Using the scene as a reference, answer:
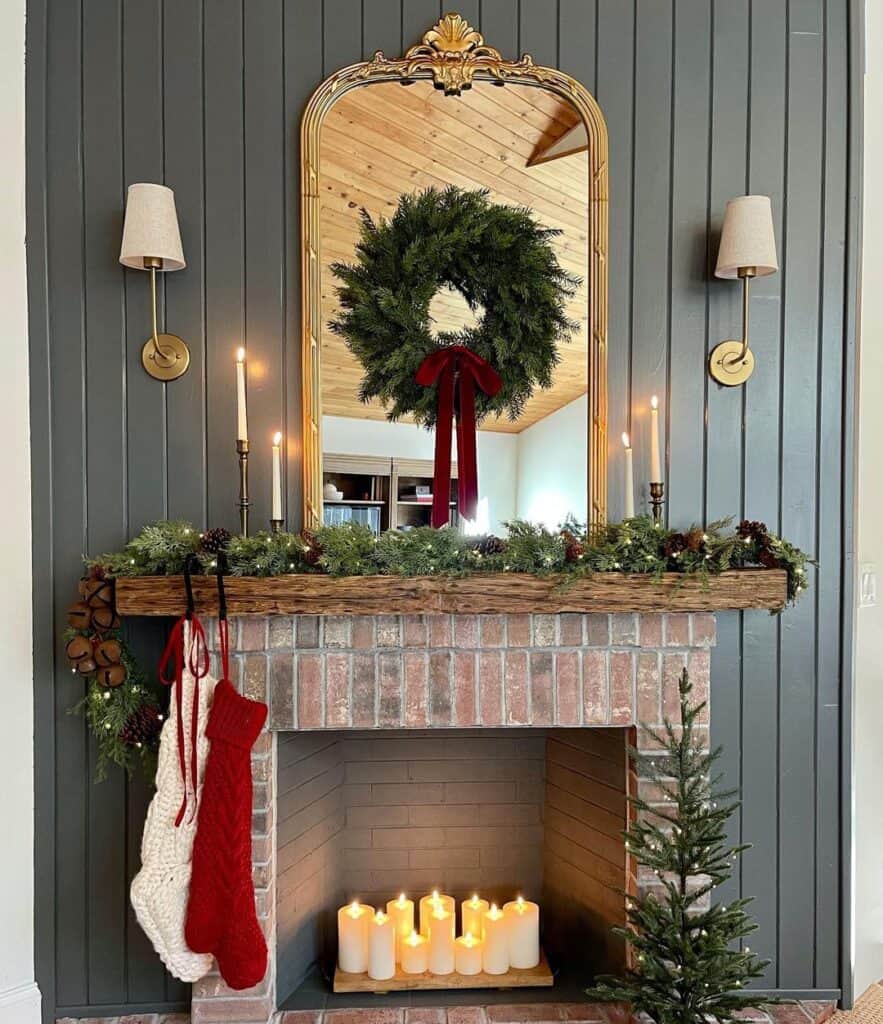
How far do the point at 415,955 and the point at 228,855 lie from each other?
2.28 feet

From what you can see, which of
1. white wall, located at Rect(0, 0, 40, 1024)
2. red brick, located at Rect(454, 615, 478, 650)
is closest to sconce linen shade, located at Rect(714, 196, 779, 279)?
red brick, located at Rect(454, 615, 478, 650)

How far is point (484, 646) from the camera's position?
1.72 m

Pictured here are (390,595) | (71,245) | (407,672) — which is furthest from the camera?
(71,245)

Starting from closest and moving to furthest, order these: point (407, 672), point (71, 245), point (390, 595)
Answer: point (390, 595) → point (407, 672) → point (71, 245)

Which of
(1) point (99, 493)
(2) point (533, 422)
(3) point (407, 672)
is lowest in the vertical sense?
(3) point (407, 672)

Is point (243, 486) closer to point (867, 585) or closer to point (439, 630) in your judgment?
point (439, 630)

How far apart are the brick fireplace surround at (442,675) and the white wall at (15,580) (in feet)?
1.56

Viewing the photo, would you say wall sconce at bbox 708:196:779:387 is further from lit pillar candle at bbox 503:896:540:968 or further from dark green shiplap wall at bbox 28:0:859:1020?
lit pillar candle at bbox 503:896:540:968

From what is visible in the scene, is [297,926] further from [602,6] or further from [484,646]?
[602,6]

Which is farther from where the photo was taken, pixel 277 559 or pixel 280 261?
pixel 280 261

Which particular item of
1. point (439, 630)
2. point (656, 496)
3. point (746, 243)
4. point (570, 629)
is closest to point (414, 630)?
point (439, 630)

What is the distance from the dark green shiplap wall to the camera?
1.82 meters

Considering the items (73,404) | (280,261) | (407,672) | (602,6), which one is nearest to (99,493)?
(73,404)

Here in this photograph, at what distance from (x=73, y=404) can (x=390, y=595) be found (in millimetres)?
953
